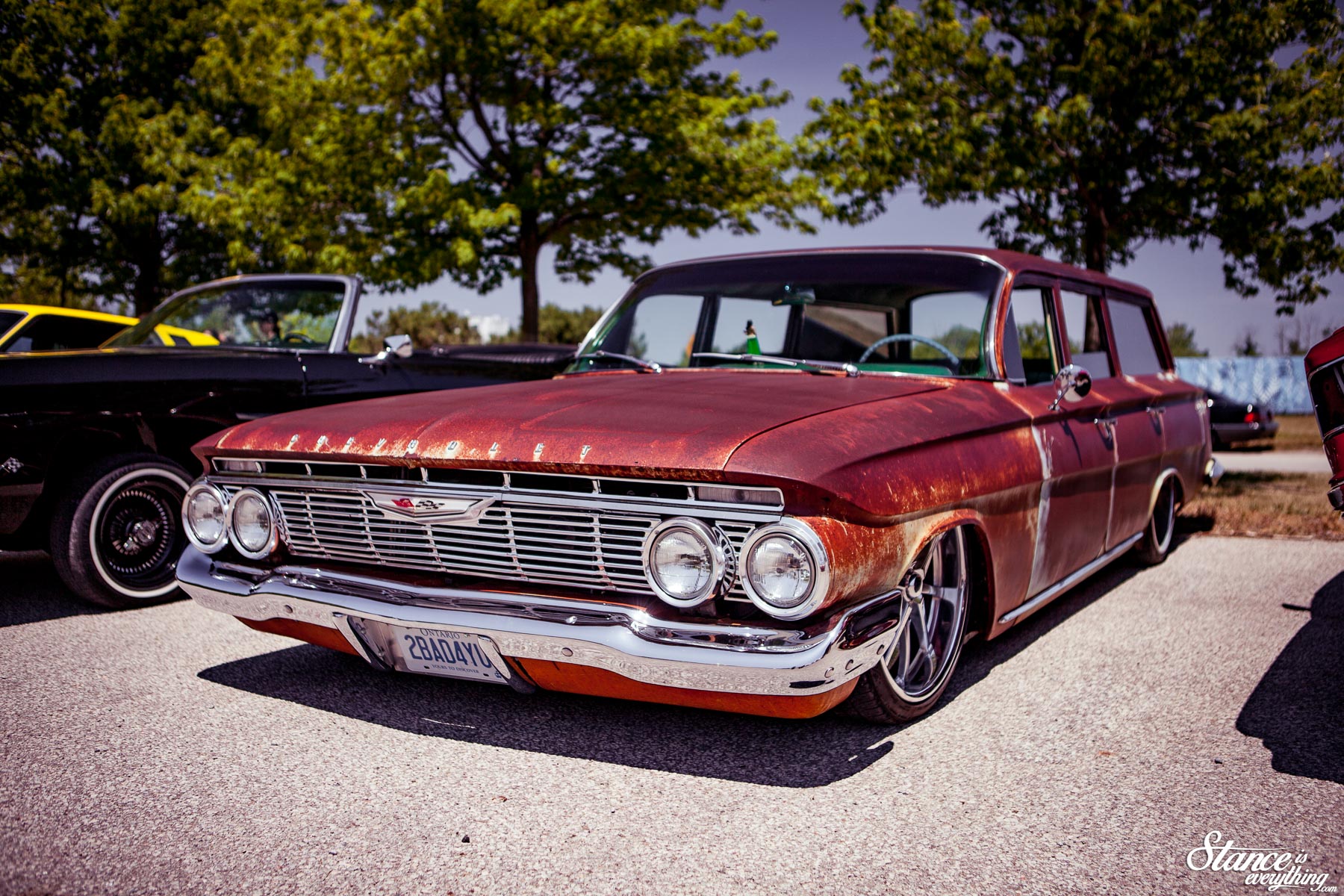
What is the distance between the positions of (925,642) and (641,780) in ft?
3.32

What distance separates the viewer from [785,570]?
98.4 inches

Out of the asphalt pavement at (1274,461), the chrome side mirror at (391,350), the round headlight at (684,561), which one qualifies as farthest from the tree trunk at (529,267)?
the round headlight at (684,561)

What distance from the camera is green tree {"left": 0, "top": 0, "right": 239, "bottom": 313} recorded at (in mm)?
18469

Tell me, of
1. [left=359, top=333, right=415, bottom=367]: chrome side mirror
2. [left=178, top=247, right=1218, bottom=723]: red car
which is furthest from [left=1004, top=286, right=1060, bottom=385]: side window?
[left=359, top=333, right=415, bottom=367]: chrome side mirror

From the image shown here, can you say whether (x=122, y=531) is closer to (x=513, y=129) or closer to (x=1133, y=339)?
(x=1133, y=339)

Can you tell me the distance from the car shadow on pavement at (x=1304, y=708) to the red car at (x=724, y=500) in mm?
770

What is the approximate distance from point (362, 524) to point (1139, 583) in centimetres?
401

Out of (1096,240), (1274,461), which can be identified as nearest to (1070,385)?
(1096,240)

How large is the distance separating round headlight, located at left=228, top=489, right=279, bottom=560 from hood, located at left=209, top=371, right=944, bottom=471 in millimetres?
161

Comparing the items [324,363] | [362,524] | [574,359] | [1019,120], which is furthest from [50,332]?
[1019,120]

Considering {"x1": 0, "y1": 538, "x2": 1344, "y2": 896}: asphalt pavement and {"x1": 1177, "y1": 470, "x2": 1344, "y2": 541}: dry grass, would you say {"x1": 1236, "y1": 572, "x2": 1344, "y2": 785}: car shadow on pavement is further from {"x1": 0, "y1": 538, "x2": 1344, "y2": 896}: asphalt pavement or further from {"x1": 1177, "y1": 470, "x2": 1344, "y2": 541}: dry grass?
{"x1": 1177, "y1": 470, "x2": 1344, "y2": 541}: dry grass

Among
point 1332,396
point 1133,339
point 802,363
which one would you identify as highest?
point 1133,339

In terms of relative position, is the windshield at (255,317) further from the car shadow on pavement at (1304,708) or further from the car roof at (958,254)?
the car shadow on pavement at (1304,708)

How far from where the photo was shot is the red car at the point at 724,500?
254 cm
